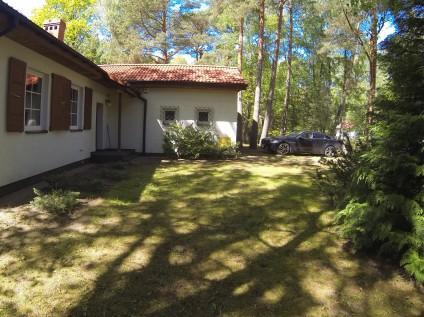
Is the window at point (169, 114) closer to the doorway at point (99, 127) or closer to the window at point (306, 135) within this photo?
the doorway at point (99, 127)

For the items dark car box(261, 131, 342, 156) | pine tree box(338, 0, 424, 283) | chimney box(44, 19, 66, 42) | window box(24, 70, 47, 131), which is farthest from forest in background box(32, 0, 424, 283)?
chimney box(44, 19, 66, 42)

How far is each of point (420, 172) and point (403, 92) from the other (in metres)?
1.11

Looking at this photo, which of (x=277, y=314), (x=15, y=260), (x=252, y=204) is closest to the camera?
(x=277, y=314)

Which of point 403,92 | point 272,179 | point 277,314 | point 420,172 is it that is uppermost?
point 403,92

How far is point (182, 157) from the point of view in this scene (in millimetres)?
14789

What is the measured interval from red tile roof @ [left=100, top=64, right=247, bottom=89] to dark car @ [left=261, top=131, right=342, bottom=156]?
4040 millimetres

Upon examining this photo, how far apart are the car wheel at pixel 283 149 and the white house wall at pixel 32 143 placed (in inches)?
398

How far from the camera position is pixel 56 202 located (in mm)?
5781

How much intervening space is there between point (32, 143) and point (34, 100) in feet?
3.78

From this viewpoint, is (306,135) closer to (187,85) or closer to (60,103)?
(187,85)

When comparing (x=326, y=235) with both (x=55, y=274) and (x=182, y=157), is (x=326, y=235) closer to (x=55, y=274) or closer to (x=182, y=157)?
(x=55, y=274)

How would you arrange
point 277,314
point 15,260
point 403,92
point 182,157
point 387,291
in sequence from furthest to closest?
point 182,157 → point 403,92 → point 15,260 → point 387,291 → point 277,314

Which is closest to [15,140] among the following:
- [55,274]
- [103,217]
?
[103,217]

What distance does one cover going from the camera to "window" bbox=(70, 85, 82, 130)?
10781mm
